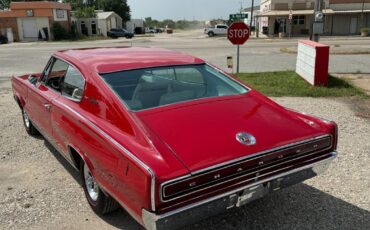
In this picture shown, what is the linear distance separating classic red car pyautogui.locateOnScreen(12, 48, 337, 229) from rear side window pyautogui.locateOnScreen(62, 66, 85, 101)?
14 mm

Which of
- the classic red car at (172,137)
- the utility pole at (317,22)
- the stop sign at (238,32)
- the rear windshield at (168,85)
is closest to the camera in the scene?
the classic red car at (172,137)

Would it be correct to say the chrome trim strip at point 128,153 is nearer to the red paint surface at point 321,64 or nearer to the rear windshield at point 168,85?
the rear windshield at point 168,85

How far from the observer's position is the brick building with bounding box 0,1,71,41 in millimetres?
50469

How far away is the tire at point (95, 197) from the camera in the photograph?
3787 millimetres

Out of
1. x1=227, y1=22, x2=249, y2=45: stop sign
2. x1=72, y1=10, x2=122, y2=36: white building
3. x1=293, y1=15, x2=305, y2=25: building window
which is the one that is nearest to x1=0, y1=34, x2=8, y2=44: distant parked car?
x1=72, y1=10, x2=122, y2=36: white building

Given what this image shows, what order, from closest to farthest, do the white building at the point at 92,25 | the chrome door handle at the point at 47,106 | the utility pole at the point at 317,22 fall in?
the chrome door handle at the point at 47,106 < the utility pole at the point at 317,22 < the white building at the point at 92,25

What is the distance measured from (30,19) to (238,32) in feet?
151

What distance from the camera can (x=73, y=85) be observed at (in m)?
4.36

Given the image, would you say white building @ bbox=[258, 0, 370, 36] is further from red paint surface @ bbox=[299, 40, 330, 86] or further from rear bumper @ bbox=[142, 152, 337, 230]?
rear bumper @ bbox=[142, 152, 337, 230]

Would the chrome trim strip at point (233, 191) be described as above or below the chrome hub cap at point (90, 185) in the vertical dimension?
above

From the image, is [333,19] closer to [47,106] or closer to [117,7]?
[47,106]

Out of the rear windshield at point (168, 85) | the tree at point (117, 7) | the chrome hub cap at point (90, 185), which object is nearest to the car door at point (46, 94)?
the chrome hub cap at point (90, 185)

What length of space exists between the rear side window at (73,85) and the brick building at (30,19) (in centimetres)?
4965

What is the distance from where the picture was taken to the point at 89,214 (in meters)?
4.02
